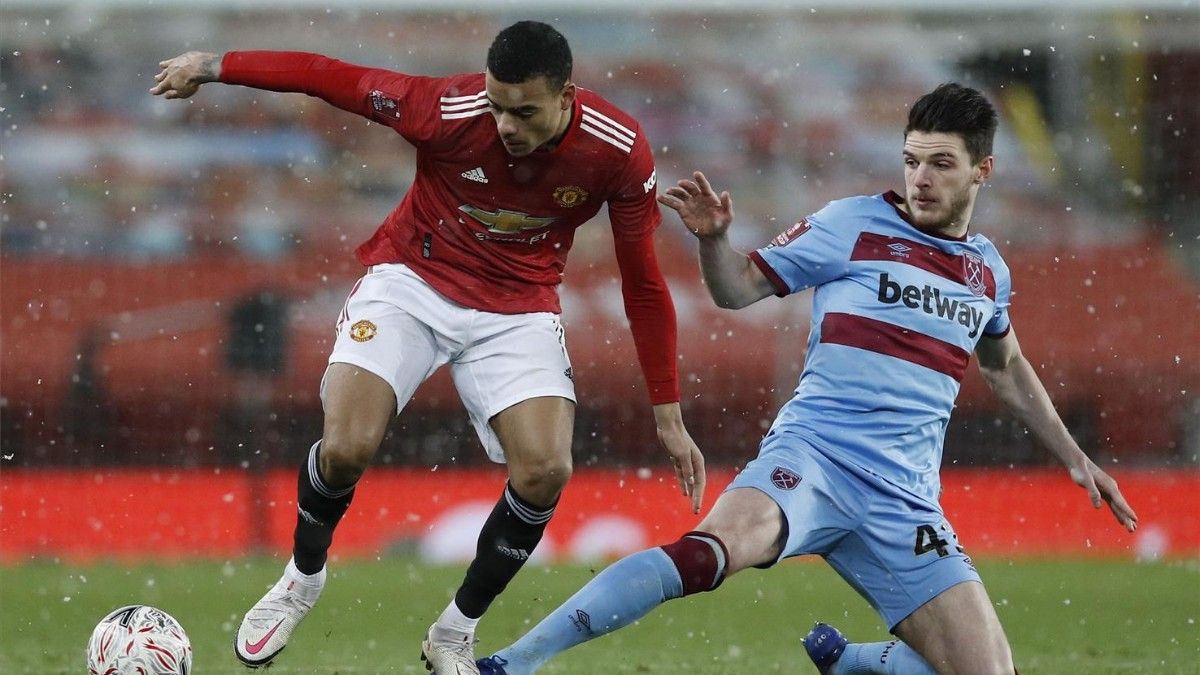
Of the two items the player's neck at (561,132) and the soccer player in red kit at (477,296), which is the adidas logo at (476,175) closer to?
the soccer player in red kit at (477,296)

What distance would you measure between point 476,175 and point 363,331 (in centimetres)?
62

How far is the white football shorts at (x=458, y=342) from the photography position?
5.01m

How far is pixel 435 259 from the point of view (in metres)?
5.12

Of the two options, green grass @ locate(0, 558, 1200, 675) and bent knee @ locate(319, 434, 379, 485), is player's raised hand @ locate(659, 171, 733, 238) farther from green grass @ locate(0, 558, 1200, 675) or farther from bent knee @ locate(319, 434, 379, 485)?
green grass @ locate(0, 558, 1200, 675)

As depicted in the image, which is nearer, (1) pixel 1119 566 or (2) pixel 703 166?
(1) pixel 1119 566

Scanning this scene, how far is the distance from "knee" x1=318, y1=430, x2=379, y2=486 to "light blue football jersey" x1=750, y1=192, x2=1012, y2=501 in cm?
128

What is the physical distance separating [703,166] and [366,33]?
405 cm

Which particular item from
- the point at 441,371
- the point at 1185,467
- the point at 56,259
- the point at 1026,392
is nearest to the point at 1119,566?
the point at 1185,467

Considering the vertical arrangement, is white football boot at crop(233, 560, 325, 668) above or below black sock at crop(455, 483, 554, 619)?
below

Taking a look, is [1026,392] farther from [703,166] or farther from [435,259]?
[703,166]

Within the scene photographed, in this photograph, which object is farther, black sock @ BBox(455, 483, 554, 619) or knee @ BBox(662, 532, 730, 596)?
black sock @ BBox(455, 483, 554, 619)

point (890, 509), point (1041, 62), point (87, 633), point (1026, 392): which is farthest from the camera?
point (1041, 62)

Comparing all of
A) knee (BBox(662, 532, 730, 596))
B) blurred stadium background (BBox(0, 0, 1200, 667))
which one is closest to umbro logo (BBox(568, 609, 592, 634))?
knee (BBox(662, 532, 730, 596))

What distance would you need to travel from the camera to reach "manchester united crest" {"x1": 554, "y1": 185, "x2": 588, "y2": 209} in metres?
4.95
